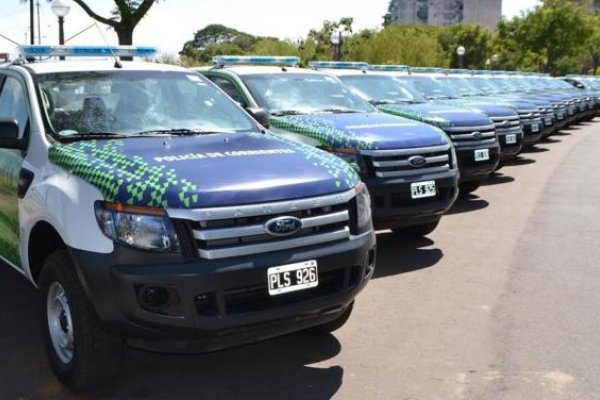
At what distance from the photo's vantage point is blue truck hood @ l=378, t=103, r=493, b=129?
28.5 ft

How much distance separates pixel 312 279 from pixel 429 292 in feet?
7.19

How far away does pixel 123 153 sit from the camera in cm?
367

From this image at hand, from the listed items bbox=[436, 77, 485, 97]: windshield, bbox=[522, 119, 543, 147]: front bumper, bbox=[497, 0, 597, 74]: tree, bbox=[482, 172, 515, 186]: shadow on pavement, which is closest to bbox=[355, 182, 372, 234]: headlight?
bbox=[482, 172, 515, 186]: shadow on pavement

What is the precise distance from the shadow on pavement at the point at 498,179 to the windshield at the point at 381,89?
78.0 inches

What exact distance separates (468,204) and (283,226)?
6.26 metres

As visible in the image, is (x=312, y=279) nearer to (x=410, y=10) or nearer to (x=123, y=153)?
(x=123, y=153)

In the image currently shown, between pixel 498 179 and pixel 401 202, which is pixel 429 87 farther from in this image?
pixel 401 202

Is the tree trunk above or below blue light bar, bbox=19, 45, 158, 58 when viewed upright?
above

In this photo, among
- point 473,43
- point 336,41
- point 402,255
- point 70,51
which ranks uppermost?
point 473,43

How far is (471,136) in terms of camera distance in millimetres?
8617

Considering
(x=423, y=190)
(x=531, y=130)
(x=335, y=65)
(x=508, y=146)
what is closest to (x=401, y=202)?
(x=423, y=190)

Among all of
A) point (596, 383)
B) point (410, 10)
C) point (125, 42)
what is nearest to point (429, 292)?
point (596, 383)

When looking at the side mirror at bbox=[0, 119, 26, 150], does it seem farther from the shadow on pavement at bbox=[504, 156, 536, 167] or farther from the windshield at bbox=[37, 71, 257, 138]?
the shadow on pavement at bbox=[504, 156, 536, 167]

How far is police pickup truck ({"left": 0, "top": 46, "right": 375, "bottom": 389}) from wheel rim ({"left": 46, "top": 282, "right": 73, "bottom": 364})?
0.04ft
